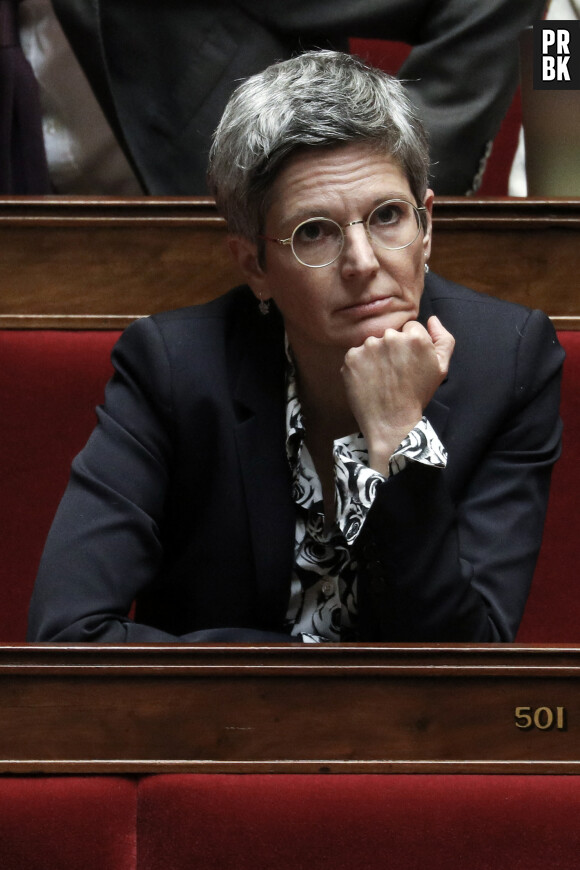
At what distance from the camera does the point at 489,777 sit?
55 centimetres

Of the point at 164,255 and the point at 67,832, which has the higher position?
the point at 164,255

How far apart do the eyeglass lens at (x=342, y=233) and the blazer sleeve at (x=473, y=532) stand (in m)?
0.12

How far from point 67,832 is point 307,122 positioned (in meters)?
0.46

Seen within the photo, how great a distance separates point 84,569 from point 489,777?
1.05 feet

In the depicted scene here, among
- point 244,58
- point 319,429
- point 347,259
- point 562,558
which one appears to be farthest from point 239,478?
point 244,58

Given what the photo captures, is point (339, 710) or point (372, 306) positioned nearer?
point (339, 710)

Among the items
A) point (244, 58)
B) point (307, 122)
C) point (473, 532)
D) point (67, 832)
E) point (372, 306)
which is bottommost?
point (67, 832)

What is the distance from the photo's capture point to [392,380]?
785mm

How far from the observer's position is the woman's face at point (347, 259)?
0.79m

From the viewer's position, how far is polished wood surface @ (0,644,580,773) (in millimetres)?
555

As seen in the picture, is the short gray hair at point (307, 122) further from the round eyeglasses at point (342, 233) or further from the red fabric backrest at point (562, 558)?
the red fabric backrest at point (562, 558)

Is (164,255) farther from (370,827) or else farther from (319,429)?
(370,827)

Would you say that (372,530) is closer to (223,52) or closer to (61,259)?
(61,259)

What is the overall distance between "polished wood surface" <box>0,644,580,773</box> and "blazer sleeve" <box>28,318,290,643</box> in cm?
16
